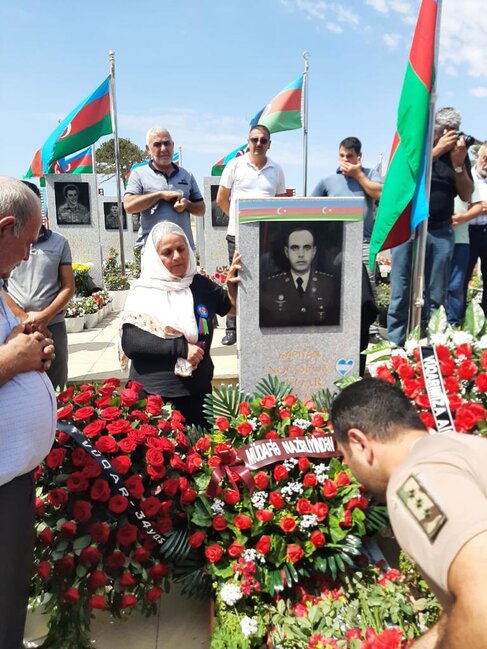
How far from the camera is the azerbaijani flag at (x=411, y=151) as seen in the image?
3211mm

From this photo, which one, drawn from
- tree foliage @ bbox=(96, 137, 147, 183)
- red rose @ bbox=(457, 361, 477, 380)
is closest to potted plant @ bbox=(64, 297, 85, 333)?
red rose @ bbox=(457, 361, 477, 380)

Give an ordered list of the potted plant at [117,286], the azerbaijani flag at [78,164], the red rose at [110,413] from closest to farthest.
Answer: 1. the red rose at [110,413]
2. the potted plant at [117,286]
3. the azerbaijani flag at [78,164]

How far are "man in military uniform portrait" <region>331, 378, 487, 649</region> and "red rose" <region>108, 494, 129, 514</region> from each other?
1107 millimetres

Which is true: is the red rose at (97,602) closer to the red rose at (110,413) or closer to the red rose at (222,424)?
the red rose at (110,413)

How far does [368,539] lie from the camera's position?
230 centimetres

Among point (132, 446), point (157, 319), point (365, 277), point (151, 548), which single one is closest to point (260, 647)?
point (151, 548)

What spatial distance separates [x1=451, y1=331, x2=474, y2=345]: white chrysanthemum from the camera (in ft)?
8.55

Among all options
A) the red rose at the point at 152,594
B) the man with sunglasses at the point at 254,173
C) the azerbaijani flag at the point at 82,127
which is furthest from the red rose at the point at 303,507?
the azerbaijani flag at the point at 82,127

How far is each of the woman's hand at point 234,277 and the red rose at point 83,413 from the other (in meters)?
1.17

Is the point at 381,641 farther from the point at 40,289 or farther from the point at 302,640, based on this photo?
the point at 40,289

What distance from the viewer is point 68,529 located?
1969mm

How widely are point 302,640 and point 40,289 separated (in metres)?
2.65

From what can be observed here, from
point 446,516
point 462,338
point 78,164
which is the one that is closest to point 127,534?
point 446,516

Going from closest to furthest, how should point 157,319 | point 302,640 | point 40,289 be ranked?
1. point 302,640
2. point 157,319
3. point 40,289
